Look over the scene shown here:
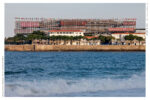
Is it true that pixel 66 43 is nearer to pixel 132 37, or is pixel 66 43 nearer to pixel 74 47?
pixel 74 47

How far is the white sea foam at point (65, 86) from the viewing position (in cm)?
1661

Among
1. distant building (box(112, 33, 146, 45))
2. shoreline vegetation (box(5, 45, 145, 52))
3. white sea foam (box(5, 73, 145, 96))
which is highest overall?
distant building (box(112, 33, 146, 45))

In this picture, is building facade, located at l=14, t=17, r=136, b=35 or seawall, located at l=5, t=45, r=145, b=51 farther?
building facade, located at l=14, t=17, r=136, b=35

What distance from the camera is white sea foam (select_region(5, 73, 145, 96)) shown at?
16609 millimetres

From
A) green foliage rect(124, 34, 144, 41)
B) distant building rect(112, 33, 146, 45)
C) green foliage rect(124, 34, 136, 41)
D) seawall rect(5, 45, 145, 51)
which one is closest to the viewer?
seawall rect(5, 45, 145, 51)

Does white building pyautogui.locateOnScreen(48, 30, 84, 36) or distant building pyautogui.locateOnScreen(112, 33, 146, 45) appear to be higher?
white building pyautogui.locateOnScreen(48, 30, 84, 36)

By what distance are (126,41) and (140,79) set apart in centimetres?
5811

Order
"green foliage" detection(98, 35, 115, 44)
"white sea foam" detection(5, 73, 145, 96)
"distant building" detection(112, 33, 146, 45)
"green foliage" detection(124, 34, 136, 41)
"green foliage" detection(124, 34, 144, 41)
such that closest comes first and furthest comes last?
"white sea foam" detection(5, 73, 145, 96), "distant building" detection(112, 33, 146, 45), "green foliage" detection(124, 34, 144, 41), "green foliage" detection(124, 34, 136, 41), "green foliage" detection(98, 35, 115, 44)

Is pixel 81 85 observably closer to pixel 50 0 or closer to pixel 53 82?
pixel 53 82

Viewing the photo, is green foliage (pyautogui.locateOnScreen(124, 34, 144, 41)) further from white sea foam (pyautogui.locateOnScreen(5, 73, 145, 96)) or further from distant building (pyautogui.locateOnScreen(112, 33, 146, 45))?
white sea foam (pyautogui.locateOnScreen(5, 73, 145, 96))

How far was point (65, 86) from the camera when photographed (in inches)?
711

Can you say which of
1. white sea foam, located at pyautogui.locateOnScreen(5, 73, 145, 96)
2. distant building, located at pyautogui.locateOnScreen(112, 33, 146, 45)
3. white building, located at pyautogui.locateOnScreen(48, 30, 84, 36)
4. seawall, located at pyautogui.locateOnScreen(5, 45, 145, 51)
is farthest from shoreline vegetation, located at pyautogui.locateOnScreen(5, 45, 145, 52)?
white sea foam, located at pyautogui.locateOnScreen(5, 73, 145, 96)

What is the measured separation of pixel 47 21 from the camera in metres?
88.5

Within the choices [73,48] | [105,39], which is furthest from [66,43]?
[105,39]
